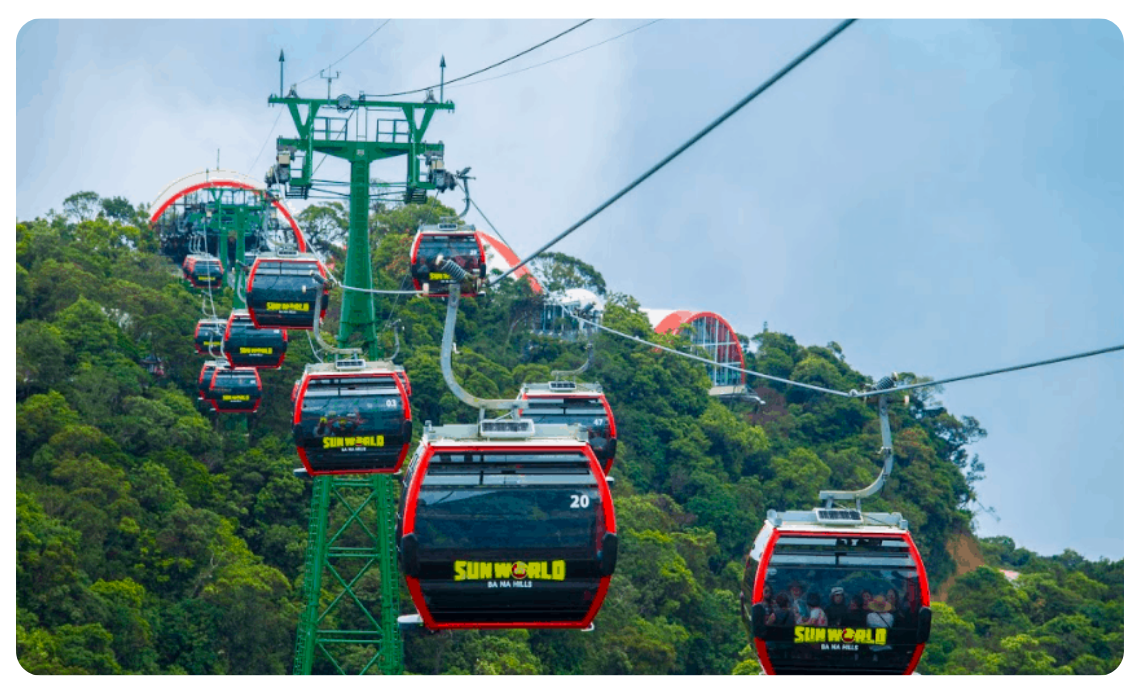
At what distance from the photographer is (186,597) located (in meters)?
34.1

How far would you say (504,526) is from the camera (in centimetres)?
1122

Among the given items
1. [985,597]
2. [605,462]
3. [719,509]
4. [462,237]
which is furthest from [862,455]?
[605,462]

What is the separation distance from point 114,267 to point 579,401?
109 ft

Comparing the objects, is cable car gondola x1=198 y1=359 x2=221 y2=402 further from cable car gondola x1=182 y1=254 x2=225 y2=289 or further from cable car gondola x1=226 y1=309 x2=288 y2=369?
cable car gondola x1=182 y1=254 x2=225 y2=289

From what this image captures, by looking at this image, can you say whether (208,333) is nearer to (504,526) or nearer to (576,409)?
(576,409)

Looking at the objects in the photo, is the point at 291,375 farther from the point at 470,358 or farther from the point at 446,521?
the point at 446,521

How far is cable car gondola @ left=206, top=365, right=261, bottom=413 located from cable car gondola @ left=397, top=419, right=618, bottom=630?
25.3 m

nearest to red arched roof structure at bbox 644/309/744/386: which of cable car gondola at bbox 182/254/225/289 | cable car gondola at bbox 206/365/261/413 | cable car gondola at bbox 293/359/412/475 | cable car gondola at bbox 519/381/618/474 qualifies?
cable car gondola at bbox 182/254/225/289

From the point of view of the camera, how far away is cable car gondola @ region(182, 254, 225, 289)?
4750 cm

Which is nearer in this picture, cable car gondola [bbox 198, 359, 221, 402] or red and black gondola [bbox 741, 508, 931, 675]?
red and black gondola [bbox 741, 508, 931, 675]

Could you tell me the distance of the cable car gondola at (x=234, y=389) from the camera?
35906 millimetres

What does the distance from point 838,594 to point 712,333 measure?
189 ft

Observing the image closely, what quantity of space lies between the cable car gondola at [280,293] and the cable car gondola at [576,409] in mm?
6111

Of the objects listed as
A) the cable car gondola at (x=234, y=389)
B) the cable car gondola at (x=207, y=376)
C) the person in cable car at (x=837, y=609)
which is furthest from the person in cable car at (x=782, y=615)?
the cable car gondola at (x=207, y=376)
